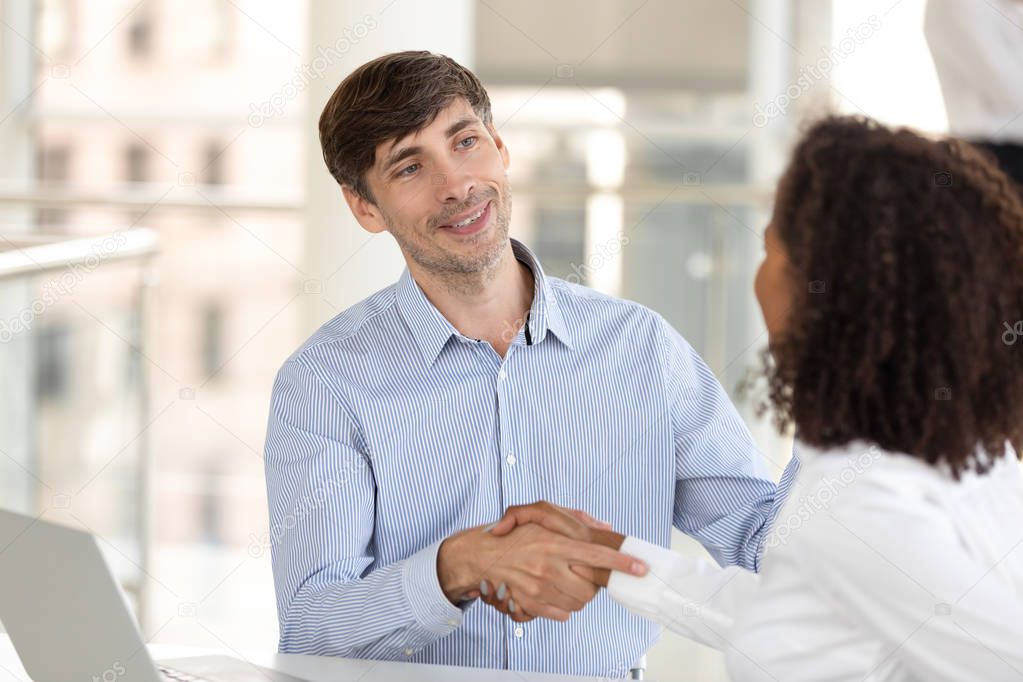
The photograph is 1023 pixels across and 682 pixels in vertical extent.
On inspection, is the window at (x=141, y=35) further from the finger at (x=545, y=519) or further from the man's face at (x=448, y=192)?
the finger at (x=545, y=519)

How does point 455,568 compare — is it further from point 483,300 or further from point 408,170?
point 408,170

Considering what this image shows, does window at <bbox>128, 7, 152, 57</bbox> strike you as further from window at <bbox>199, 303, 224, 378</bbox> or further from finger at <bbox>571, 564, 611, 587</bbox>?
finger at <bbox>571, 564, 611, 587</bbox>

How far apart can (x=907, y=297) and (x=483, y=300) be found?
0.71m

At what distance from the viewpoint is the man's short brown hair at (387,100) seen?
1535 mm

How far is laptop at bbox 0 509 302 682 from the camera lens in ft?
3.22

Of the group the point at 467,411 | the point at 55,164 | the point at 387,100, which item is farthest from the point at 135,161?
the point at 467,411

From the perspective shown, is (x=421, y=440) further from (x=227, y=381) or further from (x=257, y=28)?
(x=227, y=381)

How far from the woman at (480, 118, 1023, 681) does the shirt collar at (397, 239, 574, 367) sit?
0.56 metres

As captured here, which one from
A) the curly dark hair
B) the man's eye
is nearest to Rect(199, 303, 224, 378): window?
the man's eye

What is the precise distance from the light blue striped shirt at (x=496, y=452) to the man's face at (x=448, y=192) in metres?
0.07

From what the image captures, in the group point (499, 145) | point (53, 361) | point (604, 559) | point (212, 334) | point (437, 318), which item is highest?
point (499, 145)

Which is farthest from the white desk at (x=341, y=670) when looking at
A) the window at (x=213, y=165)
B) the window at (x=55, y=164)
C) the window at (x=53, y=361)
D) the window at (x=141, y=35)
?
the window at (x=213, y=165)

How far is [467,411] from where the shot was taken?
1.51 m

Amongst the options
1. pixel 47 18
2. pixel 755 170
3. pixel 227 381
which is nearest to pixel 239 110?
pixel 47 18
